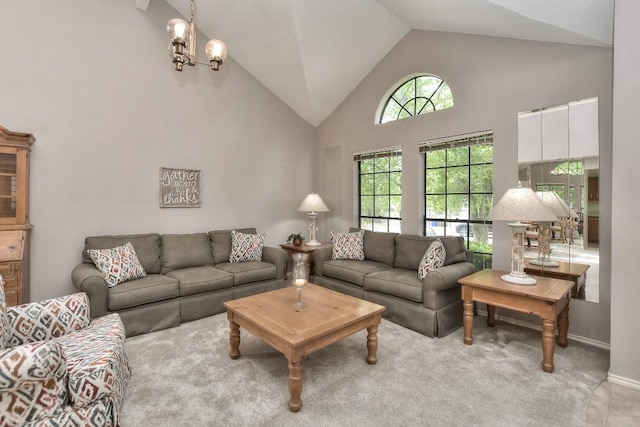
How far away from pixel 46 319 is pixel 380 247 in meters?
3.35

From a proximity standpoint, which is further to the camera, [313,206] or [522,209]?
[313,206]

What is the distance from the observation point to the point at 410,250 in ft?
12.7

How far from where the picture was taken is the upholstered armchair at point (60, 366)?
128cm

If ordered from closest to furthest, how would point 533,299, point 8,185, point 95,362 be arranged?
point 95,362 < point 533,299 < point 8,185

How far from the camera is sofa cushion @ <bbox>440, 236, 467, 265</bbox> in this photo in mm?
3502

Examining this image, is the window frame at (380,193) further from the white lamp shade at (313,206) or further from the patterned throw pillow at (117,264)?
the patterned throw pillow at (117,264)

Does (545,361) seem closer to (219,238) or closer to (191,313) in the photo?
(191,313)

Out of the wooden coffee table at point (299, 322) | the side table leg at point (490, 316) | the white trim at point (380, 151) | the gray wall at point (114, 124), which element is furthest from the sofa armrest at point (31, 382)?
the white trim at point (380, 151)

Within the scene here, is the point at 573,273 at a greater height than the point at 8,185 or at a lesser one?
lesser

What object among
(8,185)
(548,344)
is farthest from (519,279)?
(8,185)

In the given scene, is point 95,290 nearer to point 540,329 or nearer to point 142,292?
point 142,292

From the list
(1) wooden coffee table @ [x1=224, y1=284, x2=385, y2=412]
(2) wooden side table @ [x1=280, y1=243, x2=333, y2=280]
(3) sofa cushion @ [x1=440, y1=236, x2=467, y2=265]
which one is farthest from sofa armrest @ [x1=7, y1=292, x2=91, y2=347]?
(3) sofa cushion @ [x1=440, y1=236, x2=467, y2=265]

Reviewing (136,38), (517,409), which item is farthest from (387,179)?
(136,38)

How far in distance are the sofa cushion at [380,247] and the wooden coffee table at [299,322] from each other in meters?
1.39
